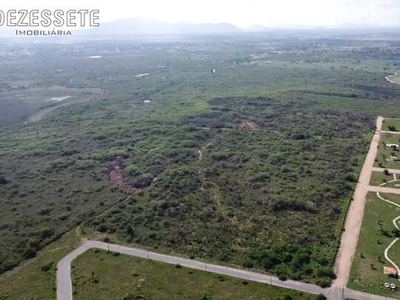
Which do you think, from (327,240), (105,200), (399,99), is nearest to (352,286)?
(327,240)

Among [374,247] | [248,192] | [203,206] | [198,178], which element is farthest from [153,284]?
[198,178]

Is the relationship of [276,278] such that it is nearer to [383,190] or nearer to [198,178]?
[198,178]

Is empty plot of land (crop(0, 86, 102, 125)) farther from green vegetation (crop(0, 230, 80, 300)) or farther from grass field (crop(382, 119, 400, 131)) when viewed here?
grass field (crop(382, 119, 400, 131))

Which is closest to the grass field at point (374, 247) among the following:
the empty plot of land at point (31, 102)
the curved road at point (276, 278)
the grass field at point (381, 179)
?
the curved road at point (276, 278)

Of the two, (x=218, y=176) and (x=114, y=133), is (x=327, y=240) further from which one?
(x=114, y=133)

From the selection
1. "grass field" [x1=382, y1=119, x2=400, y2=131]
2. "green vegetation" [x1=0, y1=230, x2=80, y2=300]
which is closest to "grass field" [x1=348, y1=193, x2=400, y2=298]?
"green vegetation" [x1=0, y1=230, x2=80, y2=300]

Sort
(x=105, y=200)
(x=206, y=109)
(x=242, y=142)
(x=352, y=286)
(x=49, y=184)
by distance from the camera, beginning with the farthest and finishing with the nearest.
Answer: (x=206, y=109) → (x=242, y=142) → (x=49, y=184) → (x=105, y=200) → (x=352, y=286)

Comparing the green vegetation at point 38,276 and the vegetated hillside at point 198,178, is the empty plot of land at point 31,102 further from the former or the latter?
the green vegetation at point 38,276
